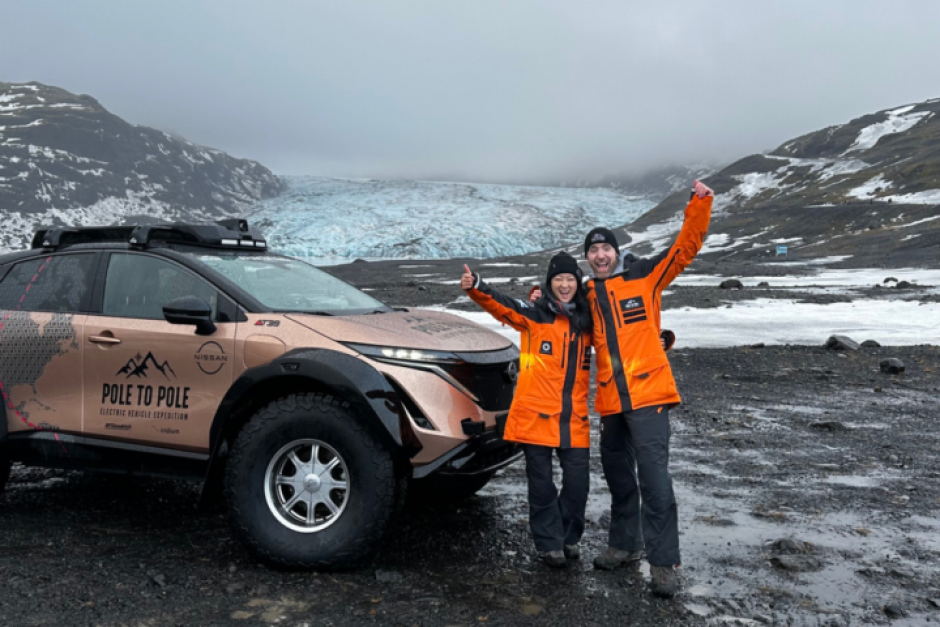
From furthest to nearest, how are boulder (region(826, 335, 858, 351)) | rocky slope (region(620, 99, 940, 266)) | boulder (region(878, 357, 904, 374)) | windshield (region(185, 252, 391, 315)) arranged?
rocky slope (region(620, 99, 940, 266))
boulder (region(826, 335, 858, 351))
boulder (region(878, 357, 904, 374))
windshield (region(185, 252, 391, 315))

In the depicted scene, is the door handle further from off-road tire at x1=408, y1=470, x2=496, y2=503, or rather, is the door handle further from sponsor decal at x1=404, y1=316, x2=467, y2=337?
off-road tire at x1=408, y1=470, x2=496, y2=503

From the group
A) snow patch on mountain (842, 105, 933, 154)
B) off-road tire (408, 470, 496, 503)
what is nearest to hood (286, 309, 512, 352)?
off-road tire (408, 470, 496, 503)

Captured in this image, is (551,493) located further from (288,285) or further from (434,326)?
(288,285)

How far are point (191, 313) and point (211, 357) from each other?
10.5 inches

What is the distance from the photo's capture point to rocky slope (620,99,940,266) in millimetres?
44531

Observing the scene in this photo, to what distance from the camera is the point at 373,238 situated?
50094 millimetres

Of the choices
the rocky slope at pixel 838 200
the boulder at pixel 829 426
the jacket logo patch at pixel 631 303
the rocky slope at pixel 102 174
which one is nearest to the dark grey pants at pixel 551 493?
the jacket logo patch at pixel 631 303

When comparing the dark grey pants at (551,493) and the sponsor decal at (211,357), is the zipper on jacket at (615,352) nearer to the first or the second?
the dark grey pants at (551,493)

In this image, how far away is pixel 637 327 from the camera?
12.5 feet

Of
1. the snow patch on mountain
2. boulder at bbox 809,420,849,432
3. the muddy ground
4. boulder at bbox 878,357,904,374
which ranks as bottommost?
the muddy ground

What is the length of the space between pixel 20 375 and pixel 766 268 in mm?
34706

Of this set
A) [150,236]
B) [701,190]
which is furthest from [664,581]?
[150,236]

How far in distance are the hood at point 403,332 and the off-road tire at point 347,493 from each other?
367 mm

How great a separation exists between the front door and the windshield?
25 centimetres
